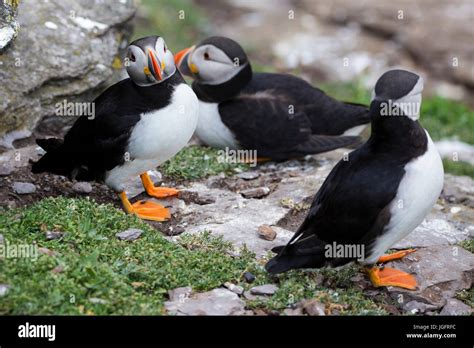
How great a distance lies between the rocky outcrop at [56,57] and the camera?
278 inches

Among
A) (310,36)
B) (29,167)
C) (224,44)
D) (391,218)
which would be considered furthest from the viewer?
(310,36)

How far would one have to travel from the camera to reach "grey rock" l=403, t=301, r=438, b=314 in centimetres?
527

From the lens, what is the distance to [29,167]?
6.67m

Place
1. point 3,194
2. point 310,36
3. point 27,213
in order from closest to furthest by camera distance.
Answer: point 27,213, point 3,194, point 310,36

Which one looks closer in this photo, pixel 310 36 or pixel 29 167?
pixel 29 167

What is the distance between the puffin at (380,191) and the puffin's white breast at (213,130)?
2.55 meters

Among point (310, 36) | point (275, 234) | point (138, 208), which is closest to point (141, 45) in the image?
point (138, 208)

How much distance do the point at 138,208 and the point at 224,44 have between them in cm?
218

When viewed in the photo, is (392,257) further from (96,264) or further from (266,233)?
(96,264)

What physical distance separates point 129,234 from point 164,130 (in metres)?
0.86

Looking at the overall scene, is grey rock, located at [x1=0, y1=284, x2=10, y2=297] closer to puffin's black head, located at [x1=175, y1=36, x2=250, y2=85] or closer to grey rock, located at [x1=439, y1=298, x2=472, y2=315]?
grey rock, located at [x1=439, y1=298, x2=472, y2=315]

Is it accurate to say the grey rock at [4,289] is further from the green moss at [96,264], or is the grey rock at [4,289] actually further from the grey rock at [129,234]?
the grey rock at [129,234]

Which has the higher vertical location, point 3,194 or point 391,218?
point 391,218

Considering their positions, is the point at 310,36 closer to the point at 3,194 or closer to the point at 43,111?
the point at 43,111
